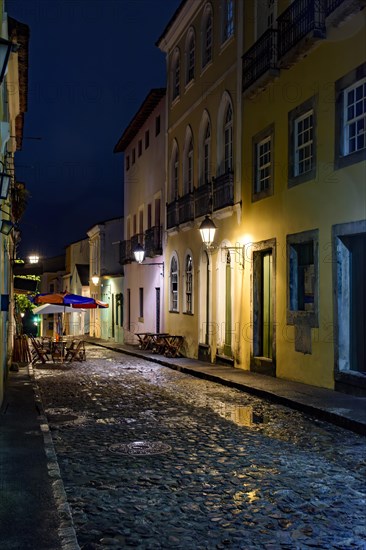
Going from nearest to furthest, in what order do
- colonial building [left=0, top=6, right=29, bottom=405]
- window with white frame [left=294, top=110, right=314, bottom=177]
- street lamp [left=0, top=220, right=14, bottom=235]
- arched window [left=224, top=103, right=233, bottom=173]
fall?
1. colonial building [left=0, top=6, right=29, bottom=405]
2. street lamp [left=0, top=220, right=14, bottom=235]
3. window with white frame [left=294, top=110, right=314, bottom=177]
4. arched window [left=224, top=103, right=233, bottom=173]

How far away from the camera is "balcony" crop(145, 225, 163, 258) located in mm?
26828

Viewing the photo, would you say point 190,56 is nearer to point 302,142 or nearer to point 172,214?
point 172,214

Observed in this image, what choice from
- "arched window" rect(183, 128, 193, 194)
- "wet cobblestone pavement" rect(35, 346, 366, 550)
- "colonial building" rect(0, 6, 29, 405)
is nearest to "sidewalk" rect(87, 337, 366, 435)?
"wet cobblestone pavement" rect(35, 346, 366, 550)

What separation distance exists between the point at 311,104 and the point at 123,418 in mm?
7316

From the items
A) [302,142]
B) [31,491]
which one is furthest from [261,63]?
[31,491]

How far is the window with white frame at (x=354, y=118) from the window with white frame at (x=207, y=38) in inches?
383

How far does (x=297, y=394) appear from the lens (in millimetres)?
12094

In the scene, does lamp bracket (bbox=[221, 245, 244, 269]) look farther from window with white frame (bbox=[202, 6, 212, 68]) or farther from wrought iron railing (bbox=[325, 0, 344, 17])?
window with white frame (bbox=[202, 6, 212, 68])

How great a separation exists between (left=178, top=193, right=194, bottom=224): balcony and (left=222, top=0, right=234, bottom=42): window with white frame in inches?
204

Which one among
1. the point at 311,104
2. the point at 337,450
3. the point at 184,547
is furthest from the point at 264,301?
the point at 184,547

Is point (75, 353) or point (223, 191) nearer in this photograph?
point (223, 191)

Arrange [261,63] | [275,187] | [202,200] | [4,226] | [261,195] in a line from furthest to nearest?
[202,200] < [261,195] < [261,63] < [275,187] < [4,226]

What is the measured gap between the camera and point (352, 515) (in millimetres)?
5527

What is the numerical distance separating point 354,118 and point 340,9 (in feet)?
6.18
